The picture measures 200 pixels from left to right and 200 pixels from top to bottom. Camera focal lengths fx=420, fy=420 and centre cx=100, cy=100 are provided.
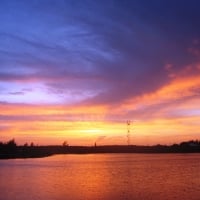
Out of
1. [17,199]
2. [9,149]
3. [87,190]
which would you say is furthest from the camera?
[9,149]

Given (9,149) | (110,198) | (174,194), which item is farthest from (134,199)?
(9,149)

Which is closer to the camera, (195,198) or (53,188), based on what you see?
Result: (195,198)

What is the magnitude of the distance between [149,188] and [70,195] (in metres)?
10.5

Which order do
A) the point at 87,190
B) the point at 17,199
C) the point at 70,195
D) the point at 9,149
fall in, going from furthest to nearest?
the point at 9,149, the point at 87,190, the point at 70,195, the point at 17,199

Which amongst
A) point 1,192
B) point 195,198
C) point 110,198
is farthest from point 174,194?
point 1,192

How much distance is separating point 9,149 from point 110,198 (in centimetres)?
A: 15820

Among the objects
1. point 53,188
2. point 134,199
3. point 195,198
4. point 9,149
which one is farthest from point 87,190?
point 9,149

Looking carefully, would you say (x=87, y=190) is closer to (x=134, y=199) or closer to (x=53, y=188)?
(x=53, y=188)

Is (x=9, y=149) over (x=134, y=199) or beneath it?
over

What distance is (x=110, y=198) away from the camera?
134ft

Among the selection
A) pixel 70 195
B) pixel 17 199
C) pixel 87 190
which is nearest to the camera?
pixel 17 199

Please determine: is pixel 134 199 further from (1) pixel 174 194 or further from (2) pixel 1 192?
(2) pixel 1 192

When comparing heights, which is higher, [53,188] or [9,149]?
[9,149]

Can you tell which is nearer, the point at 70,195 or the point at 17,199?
the point at 17,199
